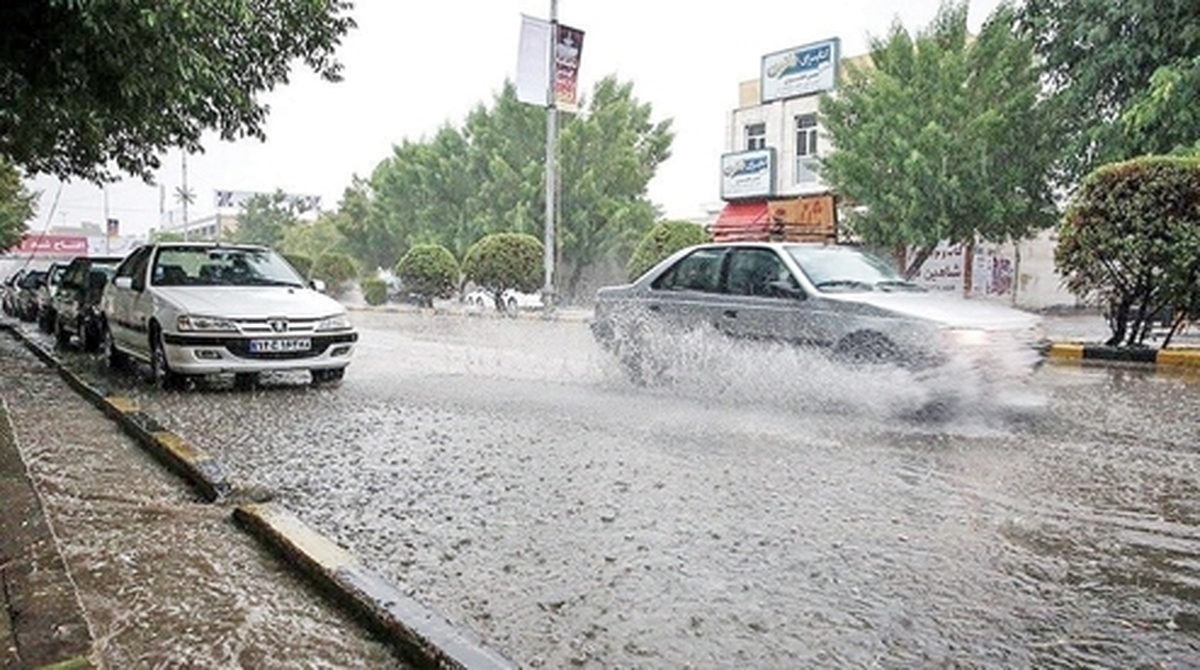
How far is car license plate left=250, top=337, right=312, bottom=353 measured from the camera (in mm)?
8484

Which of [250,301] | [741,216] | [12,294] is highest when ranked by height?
[741,216]

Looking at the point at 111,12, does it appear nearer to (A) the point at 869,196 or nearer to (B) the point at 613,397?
(B) the point at 613,397

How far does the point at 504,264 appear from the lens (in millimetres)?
30938

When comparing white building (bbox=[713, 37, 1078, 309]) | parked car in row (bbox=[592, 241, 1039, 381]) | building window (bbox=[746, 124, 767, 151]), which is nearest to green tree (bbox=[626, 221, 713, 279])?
white building (bbox=[713, 37, 1078, 309])

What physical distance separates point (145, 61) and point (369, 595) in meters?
4.62

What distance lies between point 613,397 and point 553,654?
18.3ft

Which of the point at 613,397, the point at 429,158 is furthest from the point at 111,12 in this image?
the point at 429,158

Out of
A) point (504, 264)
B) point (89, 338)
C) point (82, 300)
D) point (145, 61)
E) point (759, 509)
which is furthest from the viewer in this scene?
point (504, 264)

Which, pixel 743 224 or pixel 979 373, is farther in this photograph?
pixel 743 224

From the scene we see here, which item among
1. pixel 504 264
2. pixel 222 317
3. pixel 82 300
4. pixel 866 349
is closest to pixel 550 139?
pixel 504 264

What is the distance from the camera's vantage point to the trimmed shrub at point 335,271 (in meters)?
42.9

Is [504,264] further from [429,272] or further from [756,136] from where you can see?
[756,136]

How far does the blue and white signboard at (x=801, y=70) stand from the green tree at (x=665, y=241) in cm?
1009

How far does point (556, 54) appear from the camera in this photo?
25.9m
